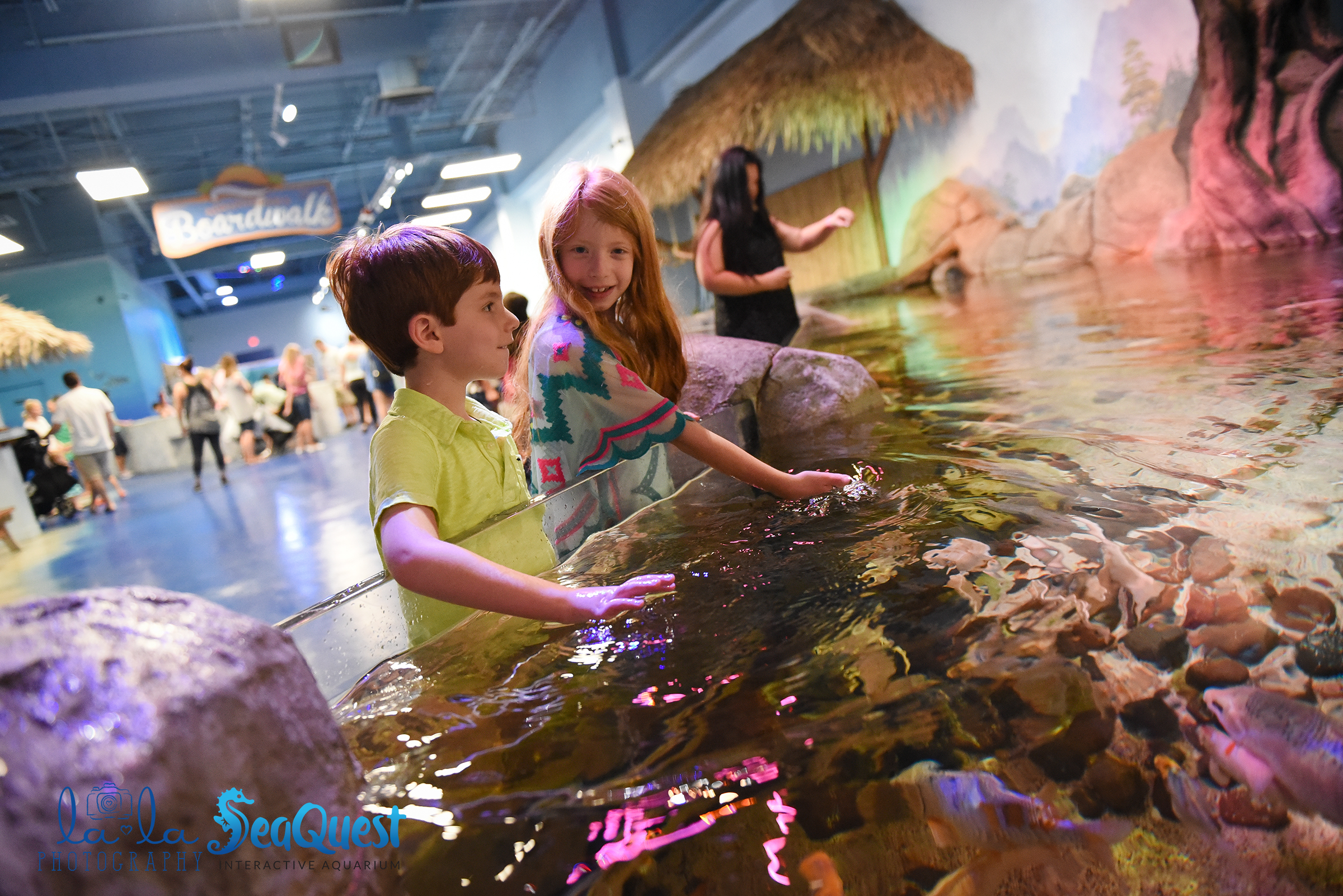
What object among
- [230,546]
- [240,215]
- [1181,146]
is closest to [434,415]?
[230,546]

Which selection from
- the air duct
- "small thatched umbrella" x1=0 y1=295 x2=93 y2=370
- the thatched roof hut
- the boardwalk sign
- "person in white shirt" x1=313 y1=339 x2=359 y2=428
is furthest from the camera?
"person in white shirt" x1=313 y1=339 x2=359 y2=428

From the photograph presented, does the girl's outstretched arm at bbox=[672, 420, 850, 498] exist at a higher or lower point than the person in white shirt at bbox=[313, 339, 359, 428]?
lower

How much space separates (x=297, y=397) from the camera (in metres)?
10.7

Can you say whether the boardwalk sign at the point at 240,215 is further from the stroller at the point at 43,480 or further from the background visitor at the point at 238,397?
the stroller at the point at 43,480

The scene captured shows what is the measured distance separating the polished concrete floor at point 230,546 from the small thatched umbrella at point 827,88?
176 inches

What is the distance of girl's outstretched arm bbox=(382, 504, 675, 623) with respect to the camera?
0.93 m

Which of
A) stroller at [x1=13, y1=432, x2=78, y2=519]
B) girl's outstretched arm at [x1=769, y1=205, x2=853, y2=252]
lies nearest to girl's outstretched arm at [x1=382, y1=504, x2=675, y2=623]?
girl's outstretched arm at [x1=769, y1=205, x2=853, y2=252]

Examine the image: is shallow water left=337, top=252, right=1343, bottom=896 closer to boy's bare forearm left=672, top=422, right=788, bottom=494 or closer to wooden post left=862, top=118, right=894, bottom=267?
boy's bare forearm left=672, top=422, right=788, bottom=494

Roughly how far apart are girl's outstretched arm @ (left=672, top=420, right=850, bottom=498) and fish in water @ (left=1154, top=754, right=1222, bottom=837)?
90cm

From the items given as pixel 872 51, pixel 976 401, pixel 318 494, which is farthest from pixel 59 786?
pixel 872 51

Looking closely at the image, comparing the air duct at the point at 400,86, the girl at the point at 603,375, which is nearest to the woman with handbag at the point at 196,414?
the air duct at the point at 400,86

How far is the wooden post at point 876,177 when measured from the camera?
8.30 metres

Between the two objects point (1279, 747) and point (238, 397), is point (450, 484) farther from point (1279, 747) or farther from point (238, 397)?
point (238, 397)

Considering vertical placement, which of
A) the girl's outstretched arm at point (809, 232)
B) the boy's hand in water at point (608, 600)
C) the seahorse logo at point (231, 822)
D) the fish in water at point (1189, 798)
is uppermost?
the girl's outstretched arm at point (809, 232)
